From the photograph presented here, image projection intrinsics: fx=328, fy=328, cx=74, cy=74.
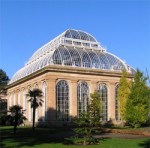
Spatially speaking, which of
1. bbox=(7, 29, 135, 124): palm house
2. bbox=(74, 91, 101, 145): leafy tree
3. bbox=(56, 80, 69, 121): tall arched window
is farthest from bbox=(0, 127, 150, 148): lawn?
bbox=(7, 29, 135, 124): palm house

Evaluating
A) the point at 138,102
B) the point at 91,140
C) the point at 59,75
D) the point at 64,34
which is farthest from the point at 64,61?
the point at 91,140

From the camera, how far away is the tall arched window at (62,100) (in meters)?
58.3

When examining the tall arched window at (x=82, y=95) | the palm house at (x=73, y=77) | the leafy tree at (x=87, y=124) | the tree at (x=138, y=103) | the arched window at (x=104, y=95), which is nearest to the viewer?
the leafy tree at (x=87, y=124)

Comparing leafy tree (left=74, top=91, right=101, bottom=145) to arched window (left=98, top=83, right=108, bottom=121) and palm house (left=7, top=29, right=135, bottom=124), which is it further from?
arched window (left=98, top=83, right=108, bottom=121)

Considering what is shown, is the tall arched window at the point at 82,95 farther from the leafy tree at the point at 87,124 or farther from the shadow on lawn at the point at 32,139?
the leafy tree at the point at 87,124

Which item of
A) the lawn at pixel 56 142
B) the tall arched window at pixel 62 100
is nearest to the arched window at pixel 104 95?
the tall arched window at pixel 62 100

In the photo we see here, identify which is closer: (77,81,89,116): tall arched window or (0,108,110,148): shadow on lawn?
(0,108,110,148): shadow on lawn

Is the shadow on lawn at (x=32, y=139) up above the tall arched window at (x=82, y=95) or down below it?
below

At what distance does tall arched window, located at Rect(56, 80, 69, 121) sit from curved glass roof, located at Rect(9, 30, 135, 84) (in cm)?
401

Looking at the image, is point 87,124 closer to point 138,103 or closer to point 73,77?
point 138,103

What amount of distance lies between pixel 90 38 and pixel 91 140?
43.8m

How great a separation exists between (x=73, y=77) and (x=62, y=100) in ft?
15.7

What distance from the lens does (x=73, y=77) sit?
60.4 metres

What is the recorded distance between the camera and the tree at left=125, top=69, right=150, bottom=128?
4966 centimetres
